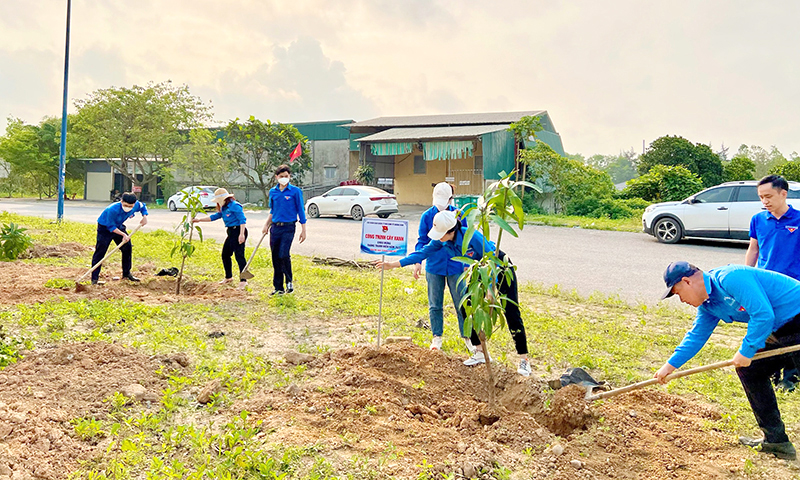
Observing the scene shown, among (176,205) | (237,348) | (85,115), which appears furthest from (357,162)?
(237,348)

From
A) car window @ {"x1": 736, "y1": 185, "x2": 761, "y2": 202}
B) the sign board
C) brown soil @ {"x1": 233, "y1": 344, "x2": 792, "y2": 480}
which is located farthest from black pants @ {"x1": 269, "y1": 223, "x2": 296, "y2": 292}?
car window @ {"x1": 736, "y1": 185, "x2": 761, "y2": 202}

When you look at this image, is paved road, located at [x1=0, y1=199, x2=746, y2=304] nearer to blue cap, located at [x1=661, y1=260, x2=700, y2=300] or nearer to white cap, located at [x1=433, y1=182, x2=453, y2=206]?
white cap, located at [x1=433, y1=182, x2=453, y2=206]

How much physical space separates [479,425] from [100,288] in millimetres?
6049

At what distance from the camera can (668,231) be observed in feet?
45.9

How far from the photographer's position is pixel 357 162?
3172 cm

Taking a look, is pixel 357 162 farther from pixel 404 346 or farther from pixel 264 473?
pixel 264 473

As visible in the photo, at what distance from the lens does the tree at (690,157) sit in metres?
28.1

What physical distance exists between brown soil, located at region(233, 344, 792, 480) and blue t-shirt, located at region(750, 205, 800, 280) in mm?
1329

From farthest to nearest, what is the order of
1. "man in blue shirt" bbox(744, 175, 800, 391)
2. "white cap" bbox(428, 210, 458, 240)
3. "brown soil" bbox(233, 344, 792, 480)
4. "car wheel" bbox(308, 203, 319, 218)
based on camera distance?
"car wheel" bbox(308, 203, 319, 218), "white cap" bbox(428, 210, 458, 240), "man in blue shirt" bbox(744, 175, 800, 391), "brown soil" bbox(233, 344, 792, 480)

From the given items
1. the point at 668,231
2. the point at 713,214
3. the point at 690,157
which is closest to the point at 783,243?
the point at 713,214

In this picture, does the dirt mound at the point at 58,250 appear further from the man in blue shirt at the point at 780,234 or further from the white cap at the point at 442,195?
the man in blue shirt at the point at 780,234

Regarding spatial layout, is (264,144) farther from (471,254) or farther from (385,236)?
(471,254)

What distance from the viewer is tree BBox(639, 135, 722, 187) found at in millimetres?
28062

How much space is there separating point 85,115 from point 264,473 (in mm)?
36315
